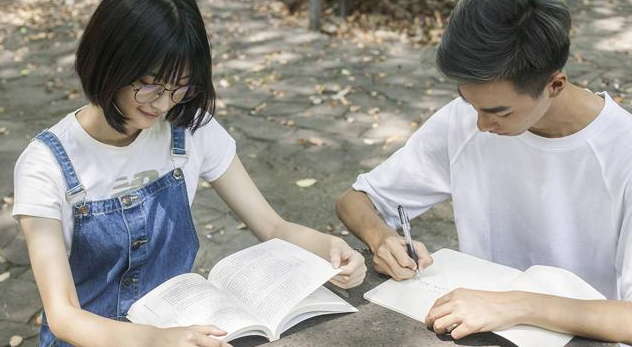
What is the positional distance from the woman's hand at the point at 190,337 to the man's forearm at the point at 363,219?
570 mm

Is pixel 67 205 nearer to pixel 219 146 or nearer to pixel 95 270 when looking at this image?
pixel 95 270

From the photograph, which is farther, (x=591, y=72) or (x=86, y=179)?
(x=591, y=72)

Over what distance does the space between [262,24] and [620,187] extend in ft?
17.0

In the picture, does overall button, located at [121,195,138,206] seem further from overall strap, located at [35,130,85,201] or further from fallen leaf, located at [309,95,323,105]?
fallen leaf, located at [309,95,323,105]

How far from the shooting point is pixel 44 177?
5.61 feet

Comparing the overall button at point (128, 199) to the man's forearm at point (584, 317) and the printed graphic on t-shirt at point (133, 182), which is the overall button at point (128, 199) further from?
the man's forearm at point (584, 317)

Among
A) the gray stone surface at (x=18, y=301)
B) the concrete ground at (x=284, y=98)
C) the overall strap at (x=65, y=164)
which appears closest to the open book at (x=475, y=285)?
the overall strap at (x=65, y=164)

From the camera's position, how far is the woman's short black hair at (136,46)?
1.63 m

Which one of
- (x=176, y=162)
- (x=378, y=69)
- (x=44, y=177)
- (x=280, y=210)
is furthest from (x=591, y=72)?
(x=44, y=177)

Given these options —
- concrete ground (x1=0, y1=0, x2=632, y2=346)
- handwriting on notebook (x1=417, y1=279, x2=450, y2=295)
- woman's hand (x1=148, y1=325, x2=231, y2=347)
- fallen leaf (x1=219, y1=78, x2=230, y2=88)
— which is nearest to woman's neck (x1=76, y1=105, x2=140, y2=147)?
woman's hand (x1=148, y1=325, x2=231, y2=347)

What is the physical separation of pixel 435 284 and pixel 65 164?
34.6 inches

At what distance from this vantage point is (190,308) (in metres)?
1.56

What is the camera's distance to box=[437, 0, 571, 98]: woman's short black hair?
5.49ft

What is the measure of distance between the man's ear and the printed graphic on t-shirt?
3.18ft
